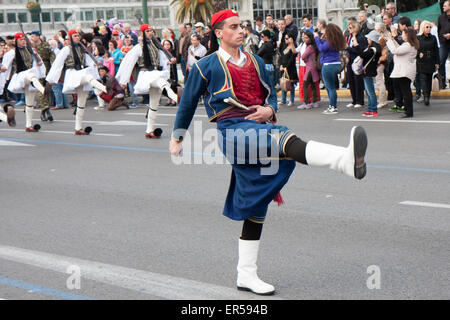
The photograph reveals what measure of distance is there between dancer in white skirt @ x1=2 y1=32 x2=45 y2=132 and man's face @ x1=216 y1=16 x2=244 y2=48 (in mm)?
10870

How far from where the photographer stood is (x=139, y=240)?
646 centimetres

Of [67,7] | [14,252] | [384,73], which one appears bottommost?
[14,252]

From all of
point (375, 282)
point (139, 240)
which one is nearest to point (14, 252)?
point (139, 240)

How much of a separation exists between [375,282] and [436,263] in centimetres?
62

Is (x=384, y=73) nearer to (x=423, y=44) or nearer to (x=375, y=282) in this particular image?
(x=423, y=44)

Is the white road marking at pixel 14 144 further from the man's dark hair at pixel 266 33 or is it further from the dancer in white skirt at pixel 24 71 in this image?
the man's dark hair at pixel 266 33

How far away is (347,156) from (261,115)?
872mm

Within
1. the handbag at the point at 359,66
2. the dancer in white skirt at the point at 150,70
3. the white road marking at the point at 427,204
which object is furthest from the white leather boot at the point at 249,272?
the handbag at the point at 359,66

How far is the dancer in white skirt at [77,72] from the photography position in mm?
14469

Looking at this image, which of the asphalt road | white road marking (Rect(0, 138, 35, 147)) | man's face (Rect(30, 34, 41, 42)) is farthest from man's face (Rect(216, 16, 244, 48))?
man's face (Rect(30, 34, 41, 42))

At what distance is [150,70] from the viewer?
13602 mm

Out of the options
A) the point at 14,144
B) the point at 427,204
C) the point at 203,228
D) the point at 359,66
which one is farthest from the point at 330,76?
the point at 203,228

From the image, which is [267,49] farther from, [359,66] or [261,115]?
[261,115]
